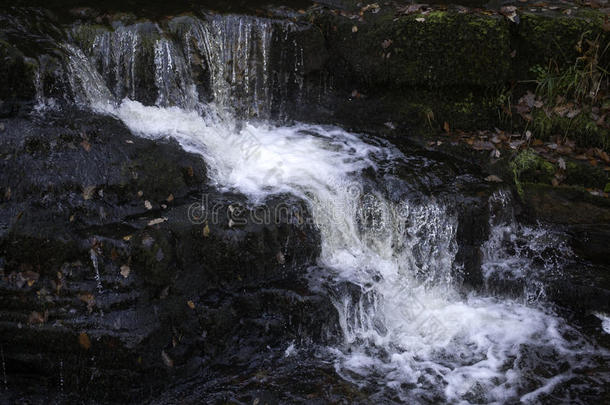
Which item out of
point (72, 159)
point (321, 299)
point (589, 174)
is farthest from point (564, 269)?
point (72, 159)

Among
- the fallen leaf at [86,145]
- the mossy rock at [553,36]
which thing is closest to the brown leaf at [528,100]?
the mossy rock at [553,36]

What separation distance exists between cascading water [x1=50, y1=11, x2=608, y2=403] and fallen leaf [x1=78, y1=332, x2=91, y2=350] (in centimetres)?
209

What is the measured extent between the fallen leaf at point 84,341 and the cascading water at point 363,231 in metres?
2.09

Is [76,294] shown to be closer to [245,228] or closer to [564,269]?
[245,228]

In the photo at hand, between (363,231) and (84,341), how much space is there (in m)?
3.07

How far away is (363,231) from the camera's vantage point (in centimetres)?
A: 595

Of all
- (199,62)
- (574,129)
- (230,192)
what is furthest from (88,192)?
(574,129)

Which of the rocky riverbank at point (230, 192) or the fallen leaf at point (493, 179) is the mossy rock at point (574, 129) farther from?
the fallen leaf at point (493, 179)

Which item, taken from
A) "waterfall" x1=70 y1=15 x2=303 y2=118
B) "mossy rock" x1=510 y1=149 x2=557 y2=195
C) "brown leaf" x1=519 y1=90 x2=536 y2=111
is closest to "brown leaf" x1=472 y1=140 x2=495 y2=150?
"mossy rock" x1=510 y1=149 x2=557 y2=195

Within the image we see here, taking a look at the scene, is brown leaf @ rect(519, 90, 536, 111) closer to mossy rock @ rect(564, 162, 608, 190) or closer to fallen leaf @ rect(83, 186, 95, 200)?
mossy rock @ rect(564, 162, 608, 190)

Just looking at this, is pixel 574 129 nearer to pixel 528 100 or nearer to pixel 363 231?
pixel 528 100

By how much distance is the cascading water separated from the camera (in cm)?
495

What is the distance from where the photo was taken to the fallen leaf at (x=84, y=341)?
4.45 meters

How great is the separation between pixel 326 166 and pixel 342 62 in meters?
2.08
